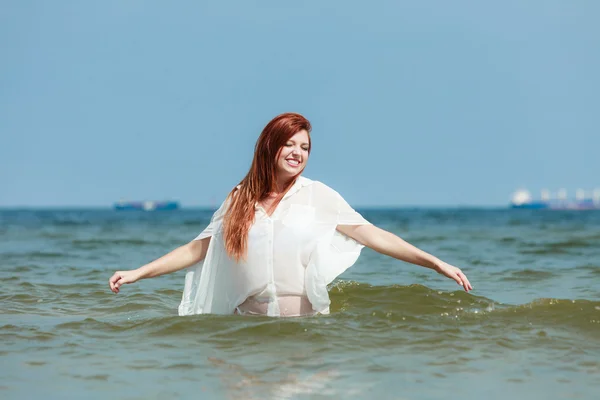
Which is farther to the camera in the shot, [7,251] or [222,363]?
[7,251]

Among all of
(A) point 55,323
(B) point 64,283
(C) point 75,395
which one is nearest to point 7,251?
(B) point 64,283

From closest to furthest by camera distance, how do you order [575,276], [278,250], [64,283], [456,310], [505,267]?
[278,250], [456,310], [64,283], [575,276], [505,267]

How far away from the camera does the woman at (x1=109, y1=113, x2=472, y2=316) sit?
18.0 feet

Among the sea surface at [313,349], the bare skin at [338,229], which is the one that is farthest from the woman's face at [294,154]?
the sea surface at [313,349]

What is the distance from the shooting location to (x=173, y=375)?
4652mm

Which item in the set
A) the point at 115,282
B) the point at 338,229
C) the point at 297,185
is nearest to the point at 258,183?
the point at 297,185

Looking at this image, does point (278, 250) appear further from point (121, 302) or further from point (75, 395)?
point (121, 302)

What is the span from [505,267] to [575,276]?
177cm

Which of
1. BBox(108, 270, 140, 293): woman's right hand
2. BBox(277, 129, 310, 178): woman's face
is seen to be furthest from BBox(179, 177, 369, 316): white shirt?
BBox(108, 270, 140, 293): woman's right hand

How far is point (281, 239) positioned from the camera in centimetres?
551

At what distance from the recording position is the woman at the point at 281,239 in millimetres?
5473

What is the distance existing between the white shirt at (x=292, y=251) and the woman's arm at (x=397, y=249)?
6cm

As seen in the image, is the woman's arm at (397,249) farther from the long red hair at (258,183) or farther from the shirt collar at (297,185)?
the long red hair at (258,183)

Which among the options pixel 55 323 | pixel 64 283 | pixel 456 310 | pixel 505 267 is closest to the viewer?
pixel 55 323
